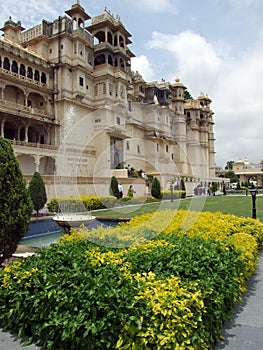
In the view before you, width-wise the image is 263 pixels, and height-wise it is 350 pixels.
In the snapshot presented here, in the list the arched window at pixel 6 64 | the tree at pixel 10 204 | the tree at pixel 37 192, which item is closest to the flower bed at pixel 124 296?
the tree at pixel 10 204

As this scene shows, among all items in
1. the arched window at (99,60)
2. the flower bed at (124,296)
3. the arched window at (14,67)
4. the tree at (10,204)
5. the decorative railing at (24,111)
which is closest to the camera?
the flower bed at (124,296)

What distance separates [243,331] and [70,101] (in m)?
30.0

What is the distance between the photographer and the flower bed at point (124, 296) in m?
2.81

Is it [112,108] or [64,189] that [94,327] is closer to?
[64,189]

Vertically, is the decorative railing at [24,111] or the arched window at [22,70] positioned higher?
the arched window at [22,70]

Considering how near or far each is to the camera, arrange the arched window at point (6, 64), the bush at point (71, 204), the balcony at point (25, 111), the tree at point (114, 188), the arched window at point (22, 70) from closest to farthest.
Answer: the bush at point (71, 204)
the balcony at point (25, 111)
the tree at point (114, 188)
the arched window at point (6, 64)
the arched window at point (22, 70)

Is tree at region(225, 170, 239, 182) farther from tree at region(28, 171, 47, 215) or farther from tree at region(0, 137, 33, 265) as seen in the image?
tree at region(0, 137, 33, 265)

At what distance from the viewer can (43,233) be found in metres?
12.2

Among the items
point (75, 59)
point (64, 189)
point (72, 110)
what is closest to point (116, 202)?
point (64, 189)

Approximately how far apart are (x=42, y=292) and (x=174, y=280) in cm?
150

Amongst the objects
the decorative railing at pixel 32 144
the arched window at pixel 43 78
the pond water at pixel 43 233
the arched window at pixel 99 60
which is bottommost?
the pond water at pixel 43 233

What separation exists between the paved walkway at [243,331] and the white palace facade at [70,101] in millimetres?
19208

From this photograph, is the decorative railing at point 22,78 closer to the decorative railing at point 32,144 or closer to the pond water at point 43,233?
the decorative railing at point 32,144

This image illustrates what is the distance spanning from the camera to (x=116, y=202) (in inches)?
969
